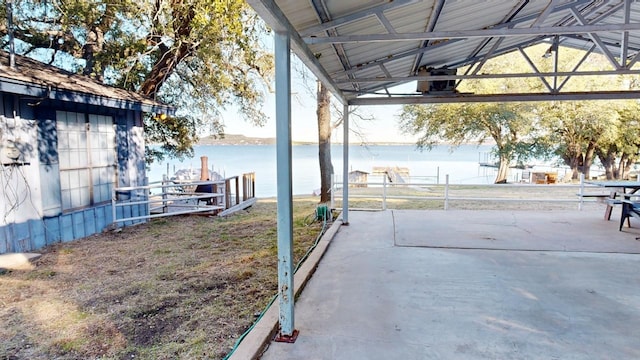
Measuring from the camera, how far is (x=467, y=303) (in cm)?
330

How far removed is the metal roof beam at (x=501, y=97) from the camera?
5609 millimetres

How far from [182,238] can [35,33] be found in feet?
21.4

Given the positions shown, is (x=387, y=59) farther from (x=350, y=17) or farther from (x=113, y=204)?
(x=113, y=204)

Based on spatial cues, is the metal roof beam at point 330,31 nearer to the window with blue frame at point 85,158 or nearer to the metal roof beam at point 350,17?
the metal roof beam at point 350,17

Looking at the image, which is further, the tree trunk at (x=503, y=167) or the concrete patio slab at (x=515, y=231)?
the tree trunk at (x=503, y=167)

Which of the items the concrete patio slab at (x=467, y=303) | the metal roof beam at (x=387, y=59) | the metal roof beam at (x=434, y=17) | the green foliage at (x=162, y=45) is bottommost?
the concrete patio slab at (x=467, y=303)

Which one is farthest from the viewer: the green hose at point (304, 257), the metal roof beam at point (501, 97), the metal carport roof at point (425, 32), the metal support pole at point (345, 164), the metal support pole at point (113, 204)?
the metal support pole at point (113, 204)

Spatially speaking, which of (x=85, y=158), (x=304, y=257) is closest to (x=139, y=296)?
(x=304, y=257)

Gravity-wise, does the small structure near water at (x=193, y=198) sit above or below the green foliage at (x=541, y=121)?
below

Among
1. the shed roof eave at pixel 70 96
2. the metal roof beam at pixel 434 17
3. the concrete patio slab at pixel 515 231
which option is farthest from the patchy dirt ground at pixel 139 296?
the metal roof beam at pixel 434 17

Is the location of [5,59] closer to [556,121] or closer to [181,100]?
[181,100]

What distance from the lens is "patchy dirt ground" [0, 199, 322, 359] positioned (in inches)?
109

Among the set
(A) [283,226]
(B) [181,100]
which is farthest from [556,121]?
(A) [283,226]

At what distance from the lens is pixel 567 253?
4805mm
